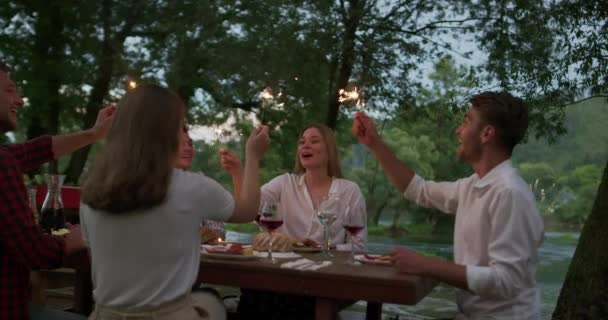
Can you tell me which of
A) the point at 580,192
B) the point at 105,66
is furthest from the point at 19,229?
the point at 580,192

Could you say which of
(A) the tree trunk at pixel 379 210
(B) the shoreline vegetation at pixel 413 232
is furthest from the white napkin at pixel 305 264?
(B) the shoreline vegetation at pixel 413 232

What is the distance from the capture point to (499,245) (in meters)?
2.06

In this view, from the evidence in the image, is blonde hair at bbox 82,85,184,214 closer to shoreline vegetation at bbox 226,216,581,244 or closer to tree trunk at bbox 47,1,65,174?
tree trunk at bbox 47,1,65,174

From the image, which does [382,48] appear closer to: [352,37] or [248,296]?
[352,37]

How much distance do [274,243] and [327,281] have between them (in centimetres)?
62

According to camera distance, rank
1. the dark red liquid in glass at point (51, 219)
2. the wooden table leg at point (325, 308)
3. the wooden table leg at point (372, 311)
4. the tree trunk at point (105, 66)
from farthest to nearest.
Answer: the tree trunk at point (105, 66) < the wooden table leg at point (372, 311) < the dark red liquid in glass at point (51, 219) < the wooden table leg at point (325, 308)

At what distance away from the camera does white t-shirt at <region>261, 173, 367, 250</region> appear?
3504 mm

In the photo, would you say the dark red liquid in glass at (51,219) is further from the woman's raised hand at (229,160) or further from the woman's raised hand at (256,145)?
the woman's raised hand at (256,145)

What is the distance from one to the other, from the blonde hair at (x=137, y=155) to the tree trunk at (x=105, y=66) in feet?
29.9

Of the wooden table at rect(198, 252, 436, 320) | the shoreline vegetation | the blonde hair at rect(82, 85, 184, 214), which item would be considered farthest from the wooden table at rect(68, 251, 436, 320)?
the shoreline vegetation

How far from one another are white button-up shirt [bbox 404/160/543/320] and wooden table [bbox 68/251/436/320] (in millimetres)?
181

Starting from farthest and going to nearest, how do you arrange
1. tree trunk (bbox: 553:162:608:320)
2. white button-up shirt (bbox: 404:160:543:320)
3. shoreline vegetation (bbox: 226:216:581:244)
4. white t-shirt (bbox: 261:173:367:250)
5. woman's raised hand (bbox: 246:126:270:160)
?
shoreline vegetation (bbox: 226:216:581:244), tree trunk (bbox: 553:162:608:320), white t-shirt (bbox: 261:173:367:250), woman's raised hand (bbox: 246:126:270:160), white button-up shirt (bbox: 404:160:543:320)

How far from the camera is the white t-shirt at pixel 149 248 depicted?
176 centimetres

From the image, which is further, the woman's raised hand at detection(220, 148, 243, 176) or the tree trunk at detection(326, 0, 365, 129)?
the tree trunk at detection(326, 0, 365, 129)
